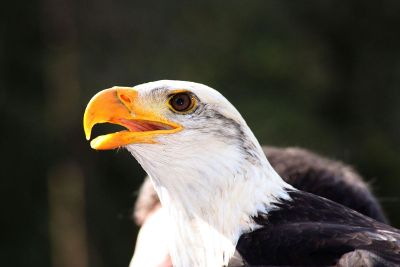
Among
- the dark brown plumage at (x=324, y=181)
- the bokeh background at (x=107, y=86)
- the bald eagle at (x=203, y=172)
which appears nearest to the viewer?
the bald eagle at (x=203, y=172)

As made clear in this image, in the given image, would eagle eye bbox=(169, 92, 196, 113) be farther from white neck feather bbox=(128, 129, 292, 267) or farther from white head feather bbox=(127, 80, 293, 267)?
white neck feather bbox=(128, 129, 292, 267)

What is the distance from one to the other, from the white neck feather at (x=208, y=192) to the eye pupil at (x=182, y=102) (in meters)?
0.17

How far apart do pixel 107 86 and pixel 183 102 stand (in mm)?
8683

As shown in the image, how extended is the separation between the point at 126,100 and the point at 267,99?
28.8 ft

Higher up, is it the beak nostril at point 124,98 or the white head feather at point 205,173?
the beak nostril at point 124,98

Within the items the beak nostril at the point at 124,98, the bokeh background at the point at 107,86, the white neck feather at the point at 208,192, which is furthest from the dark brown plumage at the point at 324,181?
the bokeh background at the point at 107,86

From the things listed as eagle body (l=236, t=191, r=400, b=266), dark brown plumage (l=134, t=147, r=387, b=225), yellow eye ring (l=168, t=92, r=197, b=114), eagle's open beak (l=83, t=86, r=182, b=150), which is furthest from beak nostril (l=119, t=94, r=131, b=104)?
dark brown plumage (l=134, t=147, r=387, b=225)

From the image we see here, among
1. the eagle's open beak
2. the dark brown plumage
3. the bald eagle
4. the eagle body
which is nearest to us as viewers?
the eagle body

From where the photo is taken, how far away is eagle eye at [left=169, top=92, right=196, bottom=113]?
340 centimetres

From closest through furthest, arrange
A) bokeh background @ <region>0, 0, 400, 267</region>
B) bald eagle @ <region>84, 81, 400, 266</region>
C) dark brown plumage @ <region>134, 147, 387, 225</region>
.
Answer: bald eagle @ <region>84, 81, 400, 266</region> → dark brown plumage @ <region>134, 147, 387, 225</region> → bokeh background @ <region>0, 0, 400, 267</region>

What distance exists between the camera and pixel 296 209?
10.8ft

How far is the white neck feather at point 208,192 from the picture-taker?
10.8 ft

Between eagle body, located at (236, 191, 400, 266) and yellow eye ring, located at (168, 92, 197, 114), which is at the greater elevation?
yellow eye ring, located at (168, 92, 197, 114)

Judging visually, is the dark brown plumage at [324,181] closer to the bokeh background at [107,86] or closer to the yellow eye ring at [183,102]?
the yellow eye ring at [183,102]
